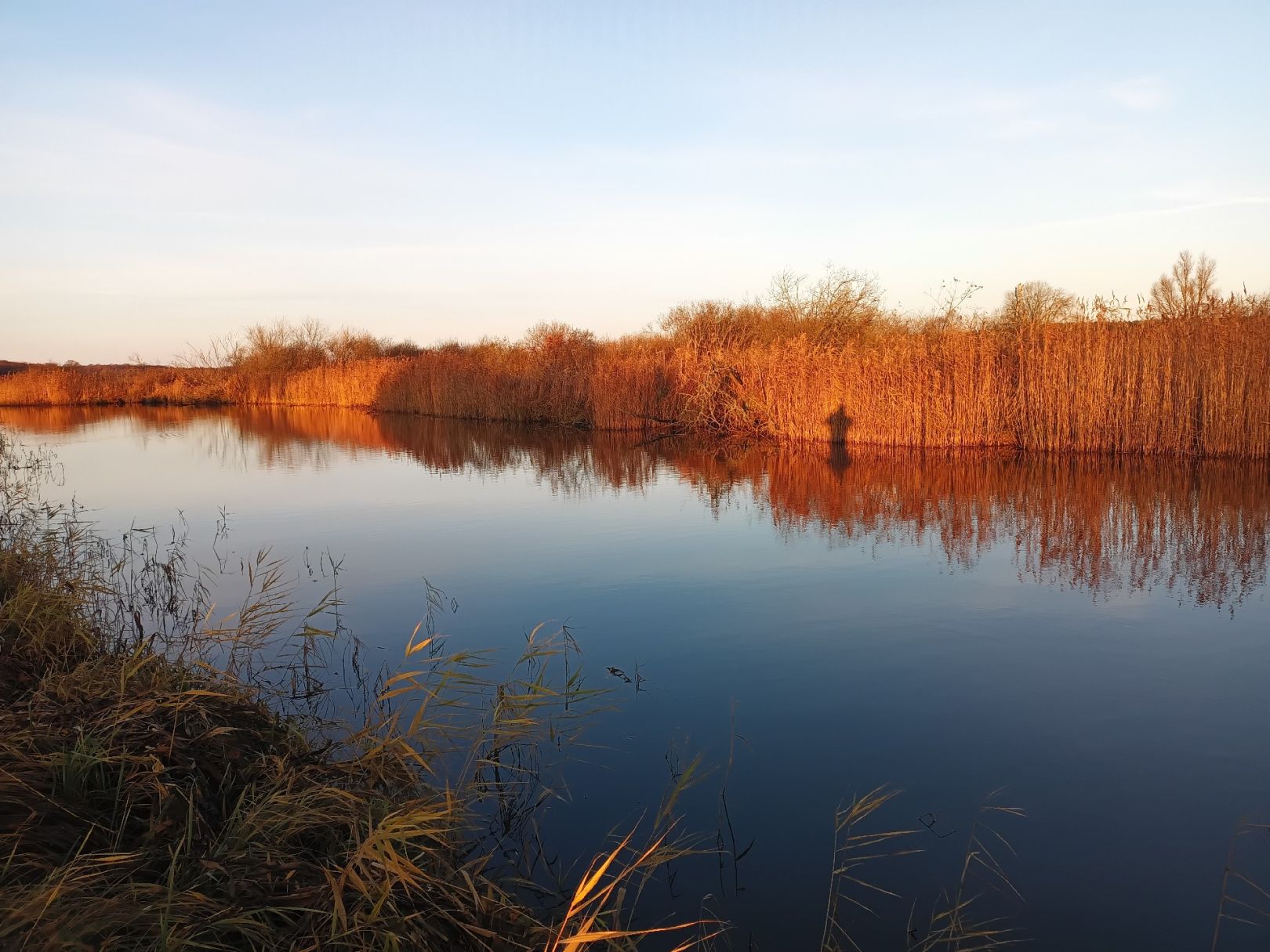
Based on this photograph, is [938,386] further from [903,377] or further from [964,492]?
[964,492]

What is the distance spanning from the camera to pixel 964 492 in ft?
33.9

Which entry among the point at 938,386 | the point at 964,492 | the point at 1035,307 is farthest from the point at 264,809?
the point at 1035,307

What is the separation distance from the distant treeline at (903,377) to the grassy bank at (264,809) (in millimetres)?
11077

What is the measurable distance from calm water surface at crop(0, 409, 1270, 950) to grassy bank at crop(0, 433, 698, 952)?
1.27 feet

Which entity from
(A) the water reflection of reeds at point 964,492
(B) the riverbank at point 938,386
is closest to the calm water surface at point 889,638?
(A) the water reflection of reeds at point 964,492

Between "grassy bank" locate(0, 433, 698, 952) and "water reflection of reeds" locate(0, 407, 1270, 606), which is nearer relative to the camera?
"grassy bank" locate(0, 433, 698, 952)

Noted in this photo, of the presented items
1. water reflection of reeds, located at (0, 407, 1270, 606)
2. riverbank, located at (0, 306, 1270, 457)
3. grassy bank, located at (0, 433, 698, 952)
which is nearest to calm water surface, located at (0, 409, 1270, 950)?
water reflection of reeds, located at (0, 407, 1270, 606)

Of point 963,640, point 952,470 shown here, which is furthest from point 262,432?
point 963,640

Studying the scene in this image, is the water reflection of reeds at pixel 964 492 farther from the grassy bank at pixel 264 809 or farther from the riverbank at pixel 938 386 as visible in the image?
the grassy bank at pixel 264 809

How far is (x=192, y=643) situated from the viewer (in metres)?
5.27

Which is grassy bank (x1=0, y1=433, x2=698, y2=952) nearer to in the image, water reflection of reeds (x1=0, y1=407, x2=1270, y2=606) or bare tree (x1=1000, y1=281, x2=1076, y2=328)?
water reflection of reeds (x1=0, y1=407, x2=1270, y2=606)

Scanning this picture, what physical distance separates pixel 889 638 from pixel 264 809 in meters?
3.91

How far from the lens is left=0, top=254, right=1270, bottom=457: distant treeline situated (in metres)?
11.9

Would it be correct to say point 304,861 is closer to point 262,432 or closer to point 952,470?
point 952,470
